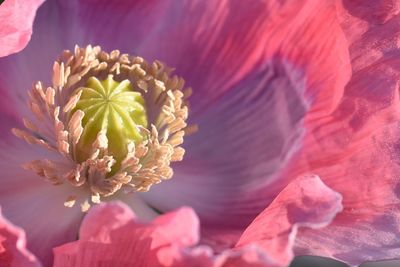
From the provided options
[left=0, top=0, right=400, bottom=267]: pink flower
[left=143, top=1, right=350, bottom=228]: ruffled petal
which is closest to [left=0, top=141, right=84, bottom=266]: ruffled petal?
[left=0, top=0, right=400, bottom=267]: pink flower

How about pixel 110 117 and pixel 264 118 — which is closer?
pixel 110 117

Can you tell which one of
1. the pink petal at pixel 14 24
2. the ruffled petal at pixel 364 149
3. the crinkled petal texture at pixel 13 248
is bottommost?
the ruffled petal at pixel 364 149

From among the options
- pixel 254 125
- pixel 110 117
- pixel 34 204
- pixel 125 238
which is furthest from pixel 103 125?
pixel 125 238

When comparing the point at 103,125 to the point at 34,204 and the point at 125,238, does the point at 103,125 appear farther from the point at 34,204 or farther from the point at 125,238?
the point at 125,238

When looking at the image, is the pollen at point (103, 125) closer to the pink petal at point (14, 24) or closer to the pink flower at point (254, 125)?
the pink flower at point (254, 125)

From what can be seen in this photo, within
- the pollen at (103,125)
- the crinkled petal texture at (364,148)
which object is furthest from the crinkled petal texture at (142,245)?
the pollen at (103,125)

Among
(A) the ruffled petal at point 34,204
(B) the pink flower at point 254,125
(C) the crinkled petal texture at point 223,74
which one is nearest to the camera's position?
(B) the pink flower at point 254,125

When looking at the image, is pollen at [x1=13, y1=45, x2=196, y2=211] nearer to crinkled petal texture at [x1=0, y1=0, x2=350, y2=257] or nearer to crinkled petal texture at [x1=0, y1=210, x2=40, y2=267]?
crinkled petal texture at [x1=0, y1=0, x2=350, y2=257]
